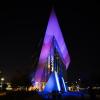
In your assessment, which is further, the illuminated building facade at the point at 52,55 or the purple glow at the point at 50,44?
the illuminated building facade at the point at 52,55

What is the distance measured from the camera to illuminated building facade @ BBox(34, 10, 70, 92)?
2277 inches

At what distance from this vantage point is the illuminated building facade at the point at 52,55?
57.8 meters

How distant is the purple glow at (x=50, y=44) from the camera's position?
186 feet


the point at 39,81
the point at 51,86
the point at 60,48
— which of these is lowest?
the point at 51,86

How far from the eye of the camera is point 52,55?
202 feet

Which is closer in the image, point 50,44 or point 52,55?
point 50,44

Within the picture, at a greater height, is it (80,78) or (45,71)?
(80,78)

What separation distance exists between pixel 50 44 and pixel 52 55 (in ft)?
9.44

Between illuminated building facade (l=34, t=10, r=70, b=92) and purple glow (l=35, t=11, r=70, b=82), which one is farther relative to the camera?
illuminated building facade (l=34, t=10, r=70, b=92)

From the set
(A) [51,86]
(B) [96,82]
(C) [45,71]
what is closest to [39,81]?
(C) [45,71]

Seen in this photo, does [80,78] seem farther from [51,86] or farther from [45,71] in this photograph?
[51,86]

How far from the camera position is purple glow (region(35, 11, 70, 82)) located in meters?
56.5

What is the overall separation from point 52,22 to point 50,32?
219 centimetres

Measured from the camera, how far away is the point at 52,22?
56125 millimetres
